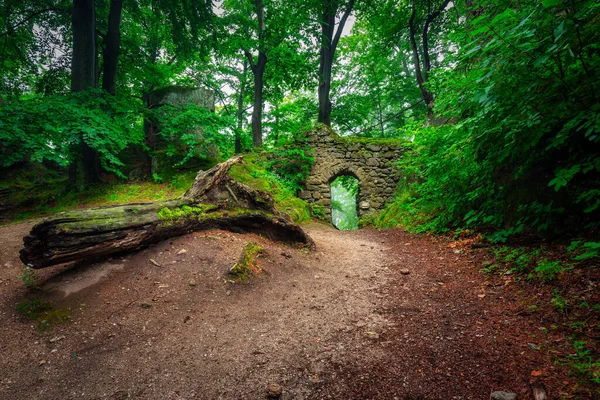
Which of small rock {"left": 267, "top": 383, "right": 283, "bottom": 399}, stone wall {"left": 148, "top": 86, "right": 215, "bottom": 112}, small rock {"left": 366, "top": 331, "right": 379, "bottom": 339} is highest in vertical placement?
stone wall {"left": 148, "top": 86, "right": 215, "bottom": 112}

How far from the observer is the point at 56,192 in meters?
6.76

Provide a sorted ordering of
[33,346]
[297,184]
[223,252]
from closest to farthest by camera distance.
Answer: [33,346], [223,252], [297,184]

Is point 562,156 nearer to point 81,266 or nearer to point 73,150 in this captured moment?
point 81,266

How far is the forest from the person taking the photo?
2143 millimetres

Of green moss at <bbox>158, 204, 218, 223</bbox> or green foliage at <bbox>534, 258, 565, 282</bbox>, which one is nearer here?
green foliage at <bbox>534, 258, 565, 282</bbox>

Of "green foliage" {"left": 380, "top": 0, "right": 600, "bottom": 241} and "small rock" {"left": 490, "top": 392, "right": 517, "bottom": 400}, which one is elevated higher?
"green foliage" {"left": 380, "top": 0, "right": 600, "bottom": 241}

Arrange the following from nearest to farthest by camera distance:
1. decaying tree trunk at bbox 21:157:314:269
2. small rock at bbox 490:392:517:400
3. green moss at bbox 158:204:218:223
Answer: small rock at bbox 490:392:517:400, decaying tree trunk at bbox 21:157:314:269, green moss at bbox 158:204:218:223

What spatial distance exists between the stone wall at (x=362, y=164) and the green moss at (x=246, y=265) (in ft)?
24.6

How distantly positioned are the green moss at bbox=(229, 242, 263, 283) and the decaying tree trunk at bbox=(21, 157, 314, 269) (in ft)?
2.45

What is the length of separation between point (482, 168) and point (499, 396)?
377 centimetres

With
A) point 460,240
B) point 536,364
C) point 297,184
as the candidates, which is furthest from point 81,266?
point 297,184

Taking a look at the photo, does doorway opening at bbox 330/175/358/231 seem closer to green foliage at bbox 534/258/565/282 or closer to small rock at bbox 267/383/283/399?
green foliage at bbox 534/258/565/282

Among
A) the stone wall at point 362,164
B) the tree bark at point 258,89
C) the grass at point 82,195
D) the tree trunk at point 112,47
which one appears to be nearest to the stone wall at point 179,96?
the tree trunk at point 112,47

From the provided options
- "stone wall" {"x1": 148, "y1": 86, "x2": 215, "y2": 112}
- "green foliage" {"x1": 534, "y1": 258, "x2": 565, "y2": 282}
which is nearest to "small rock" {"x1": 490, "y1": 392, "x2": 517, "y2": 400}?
"green foliage" {"x1": 534, "y1": 258, "x2": 565, "y2": 282}
